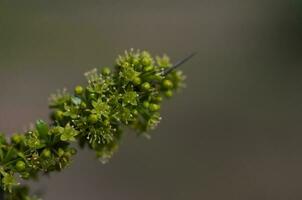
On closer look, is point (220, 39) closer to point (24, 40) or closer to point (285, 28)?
point (285, 28)

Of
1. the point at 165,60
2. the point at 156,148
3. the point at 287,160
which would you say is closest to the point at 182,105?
the point at 156,148

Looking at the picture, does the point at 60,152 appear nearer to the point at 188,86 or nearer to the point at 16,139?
the point at 16,139

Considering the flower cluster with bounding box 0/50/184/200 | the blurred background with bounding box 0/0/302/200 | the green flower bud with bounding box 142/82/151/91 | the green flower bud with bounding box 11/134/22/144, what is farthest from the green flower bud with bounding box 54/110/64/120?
the blurred background with bounding box 0/0/302/200

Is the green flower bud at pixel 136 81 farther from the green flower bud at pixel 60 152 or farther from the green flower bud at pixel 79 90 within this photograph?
the green flower bud at pixel 60 152

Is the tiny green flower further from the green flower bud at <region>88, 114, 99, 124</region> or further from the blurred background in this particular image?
the blurred background

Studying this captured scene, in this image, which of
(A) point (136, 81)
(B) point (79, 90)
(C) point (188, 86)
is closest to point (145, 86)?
(A) point (136, 81)

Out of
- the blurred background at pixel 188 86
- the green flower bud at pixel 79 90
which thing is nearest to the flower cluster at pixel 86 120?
the green flower bud at pixel 79 90
